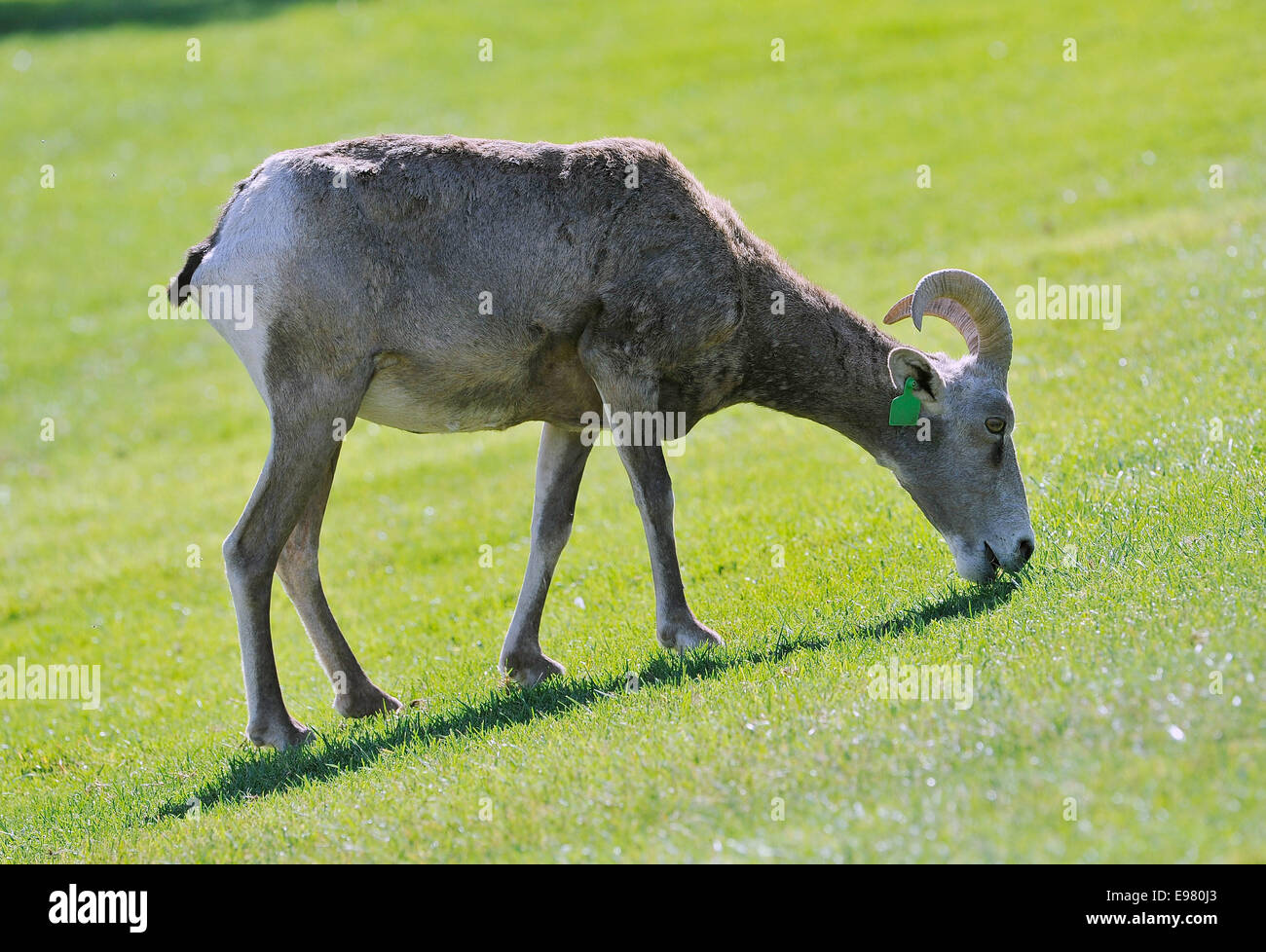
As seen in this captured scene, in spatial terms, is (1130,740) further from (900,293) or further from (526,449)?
(900,293)

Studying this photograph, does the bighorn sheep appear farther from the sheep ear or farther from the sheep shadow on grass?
the sheep shadow on grass

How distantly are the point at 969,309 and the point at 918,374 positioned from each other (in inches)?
20.2

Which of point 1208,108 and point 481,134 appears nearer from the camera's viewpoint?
point 1208,108

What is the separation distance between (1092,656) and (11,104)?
32.4m

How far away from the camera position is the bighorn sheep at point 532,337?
796 centimetres

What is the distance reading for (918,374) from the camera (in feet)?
28.2

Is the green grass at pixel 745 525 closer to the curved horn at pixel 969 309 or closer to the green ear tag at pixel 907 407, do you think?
the green ear tag at pixel 907 407

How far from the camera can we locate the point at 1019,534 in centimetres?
849

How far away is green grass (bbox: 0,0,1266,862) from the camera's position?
229 inches

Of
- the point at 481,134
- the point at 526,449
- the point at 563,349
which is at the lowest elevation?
the point at 526,449

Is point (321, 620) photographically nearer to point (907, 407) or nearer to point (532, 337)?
point (532, 337)

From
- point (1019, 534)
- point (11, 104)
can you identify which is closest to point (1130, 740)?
point (1019, 534)

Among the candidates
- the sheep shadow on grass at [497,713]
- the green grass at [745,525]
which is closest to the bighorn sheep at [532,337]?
the sheep shadow on grass at [497,713]

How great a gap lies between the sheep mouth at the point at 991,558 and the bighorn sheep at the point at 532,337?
0.06 ft
